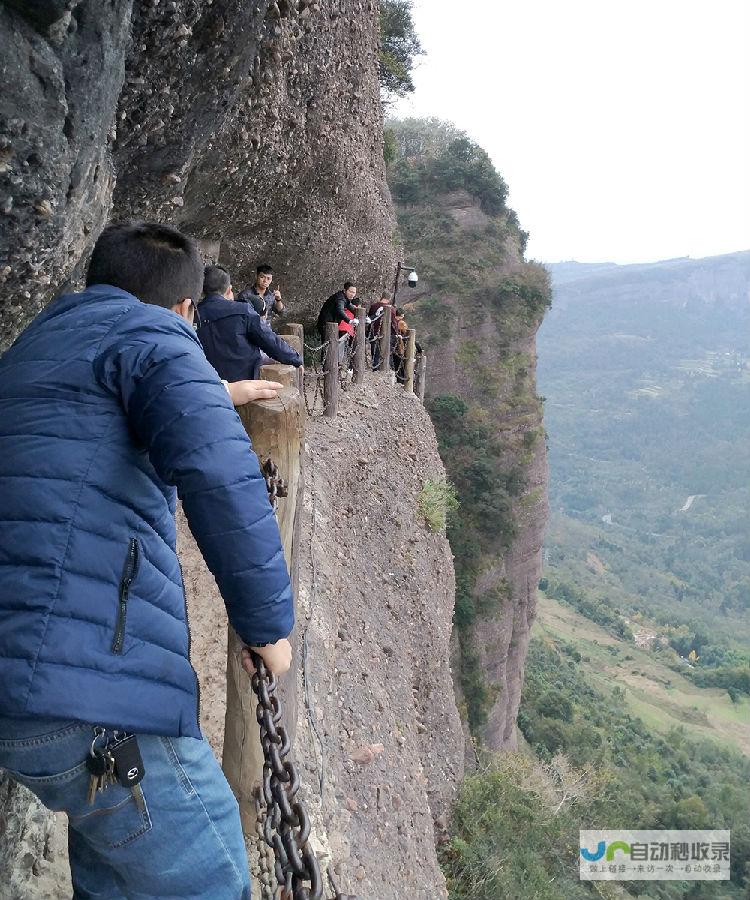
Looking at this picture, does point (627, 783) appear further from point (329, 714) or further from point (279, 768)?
point (279, 768)

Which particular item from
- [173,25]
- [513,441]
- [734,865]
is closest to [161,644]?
[173,25]

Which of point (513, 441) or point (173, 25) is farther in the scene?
point (513, 441)

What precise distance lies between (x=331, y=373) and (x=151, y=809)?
6.79 metres

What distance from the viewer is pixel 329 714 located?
4117mm

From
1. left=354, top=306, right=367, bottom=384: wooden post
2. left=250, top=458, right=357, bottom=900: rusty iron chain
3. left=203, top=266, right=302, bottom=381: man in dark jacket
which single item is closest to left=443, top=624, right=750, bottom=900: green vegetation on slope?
left=203, top=266, right=302, bottom=381: man in dark jacket

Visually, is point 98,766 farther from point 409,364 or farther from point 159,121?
point 409,364

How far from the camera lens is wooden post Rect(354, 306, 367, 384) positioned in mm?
9273

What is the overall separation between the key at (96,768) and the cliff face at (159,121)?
171cm

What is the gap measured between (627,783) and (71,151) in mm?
25145

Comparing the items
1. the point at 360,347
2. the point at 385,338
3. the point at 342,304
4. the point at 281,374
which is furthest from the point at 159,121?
the point at 385,338

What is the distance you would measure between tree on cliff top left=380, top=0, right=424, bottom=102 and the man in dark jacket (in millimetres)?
15982

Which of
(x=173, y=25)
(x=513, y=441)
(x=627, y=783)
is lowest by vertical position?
(x=627, y=783)

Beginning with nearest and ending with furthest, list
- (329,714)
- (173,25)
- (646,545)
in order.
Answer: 1. (173,25)
2. (329,714)
3. (646,545)

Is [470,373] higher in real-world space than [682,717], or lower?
higher
